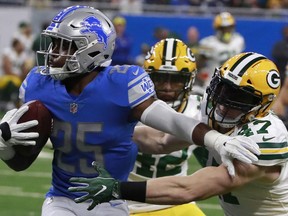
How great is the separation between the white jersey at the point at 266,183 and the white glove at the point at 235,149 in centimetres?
9

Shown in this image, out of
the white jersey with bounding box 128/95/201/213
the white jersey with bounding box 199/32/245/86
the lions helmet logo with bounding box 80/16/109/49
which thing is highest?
the lions helmet logo with bounding box 80/16/109/49

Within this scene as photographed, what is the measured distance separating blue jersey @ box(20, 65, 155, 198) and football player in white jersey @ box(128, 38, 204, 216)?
83 cm

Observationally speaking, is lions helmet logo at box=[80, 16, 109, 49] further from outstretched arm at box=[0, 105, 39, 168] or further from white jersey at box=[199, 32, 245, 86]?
white jersey at box=[199, 32, 245, 86]

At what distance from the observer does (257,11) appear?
1523cm

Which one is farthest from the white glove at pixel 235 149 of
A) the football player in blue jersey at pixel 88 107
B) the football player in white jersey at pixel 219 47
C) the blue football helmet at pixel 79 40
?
the football player in white jersey at pixel 219 47

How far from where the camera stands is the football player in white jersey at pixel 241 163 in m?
3.74

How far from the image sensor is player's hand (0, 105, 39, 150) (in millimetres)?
3963

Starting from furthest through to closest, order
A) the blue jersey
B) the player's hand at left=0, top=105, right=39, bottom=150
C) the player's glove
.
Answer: the blue jersey, the player's hand at left=0, top=105, right=39, bottom=150, the player's glove

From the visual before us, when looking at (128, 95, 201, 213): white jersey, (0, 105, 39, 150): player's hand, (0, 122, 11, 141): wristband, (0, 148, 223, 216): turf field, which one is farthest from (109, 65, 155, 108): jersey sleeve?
(0, 148, 223, 216): turf field

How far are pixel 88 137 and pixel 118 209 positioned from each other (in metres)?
0.37

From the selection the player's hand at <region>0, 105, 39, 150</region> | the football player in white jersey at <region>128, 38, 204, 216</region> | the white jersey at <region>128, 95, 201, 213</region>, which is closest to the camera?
the player's hand at <region>0, 105, 39, 150</region>

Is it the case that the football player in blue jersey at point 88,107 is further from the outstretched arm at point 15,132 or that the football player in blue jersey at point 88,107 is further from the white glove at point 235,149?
the white glove at point 235,149

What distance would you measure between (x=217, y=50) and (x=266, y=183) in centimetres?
769

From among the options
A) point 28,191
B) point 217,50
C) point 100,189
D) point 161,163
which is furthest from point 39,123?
point 217,50
